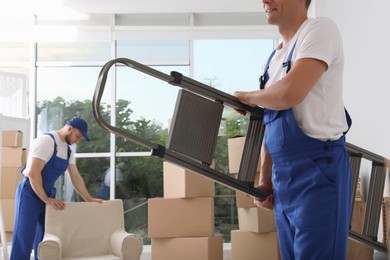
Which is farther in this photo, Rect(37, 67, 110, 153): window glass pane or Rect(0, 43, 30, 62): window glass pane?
Rect(0, 43, 30, 62): window glass pane

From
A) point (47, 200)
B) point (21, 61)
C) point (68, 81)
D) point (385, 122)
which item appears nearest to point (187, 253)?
point (47, 200)

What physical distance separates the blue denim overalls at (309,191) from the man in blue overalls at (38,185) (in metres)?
2.93

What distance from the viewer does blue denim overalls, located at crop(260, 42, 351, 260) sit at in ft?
4.69

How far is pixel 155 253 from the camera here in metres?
4.83

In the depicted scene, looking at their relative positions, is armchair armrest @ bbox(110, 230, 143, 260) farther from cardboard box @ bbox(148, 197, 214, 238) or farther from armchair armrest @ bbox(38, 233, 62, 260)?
cardboard box @ bbox(148, 197, 214, 238)

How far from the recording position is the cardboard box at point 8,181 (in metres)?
5.12

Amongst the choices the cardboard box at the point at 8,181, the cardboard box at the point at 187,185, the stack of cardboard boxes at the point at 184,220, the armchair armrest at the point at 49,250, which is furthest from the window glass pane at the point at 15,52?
the armchair armrest at the point at 49,250

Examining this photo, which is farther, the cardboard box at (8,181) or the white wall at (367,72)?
the cardboard box at (8,181)

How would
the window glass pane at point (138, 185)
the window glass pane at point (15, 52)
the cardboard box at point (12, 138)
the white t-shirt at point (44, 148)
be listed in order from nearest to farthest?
the white t-shirt at point (44, 148) < the cardboard box at point (12, 138) < the window glass pane at point (138, 185) < the window glass pane at point (15, 52)

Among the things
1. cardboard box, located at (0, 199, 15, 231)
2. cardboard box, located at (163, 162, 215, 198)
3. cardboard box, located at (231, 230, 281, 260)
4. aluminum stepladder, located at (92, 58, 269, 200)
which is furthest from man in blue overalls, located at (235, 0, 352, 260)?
cardboard box, located at (0, 199, 15, 231)

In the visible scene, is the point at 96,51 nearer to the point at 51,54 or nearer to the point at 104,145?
the point at 51,54

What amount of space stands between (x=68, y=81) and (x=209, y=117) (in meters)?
4.96

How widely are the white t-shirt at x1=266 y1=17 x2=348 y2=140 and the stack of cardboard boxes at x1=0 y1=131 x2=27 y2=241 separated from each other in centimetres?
411

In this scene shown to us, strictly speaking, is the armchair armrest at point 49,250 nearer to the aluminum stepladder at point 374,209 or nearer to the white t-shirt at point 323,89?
the aluminum stepladder at point 374,209
